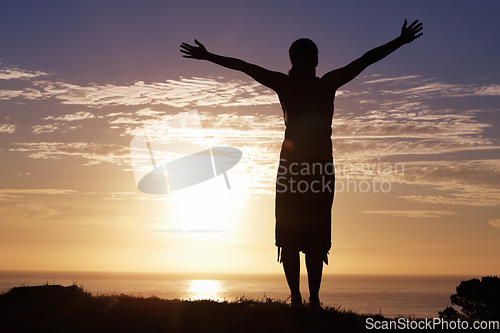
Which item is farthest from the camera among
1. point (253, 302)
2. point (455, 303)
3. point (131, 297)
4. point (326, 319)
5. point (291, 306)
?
point (455, 303)

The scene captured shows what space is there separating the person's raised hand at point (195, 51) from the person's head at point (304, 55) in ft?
5.04

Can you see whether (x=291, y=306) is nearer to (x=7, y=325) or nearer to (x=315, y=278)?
(x=315, y=278)

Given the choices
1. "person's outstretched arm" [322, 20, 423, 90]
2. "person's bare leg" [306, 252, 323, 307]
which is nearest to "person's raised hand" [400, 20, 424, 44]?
"person's outstretched arm" [322, 20, 423, 90]

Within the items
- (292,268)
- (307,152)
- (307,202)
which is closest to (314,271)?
(292,268)

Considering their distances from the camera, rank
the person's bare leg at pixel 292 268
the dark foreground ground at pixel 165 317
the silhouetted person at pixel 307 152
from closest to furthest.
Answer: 1. the dark foreground ground at pixel 165 317
2. the silhouetted person at pixel 307 152
3. the person's bare leg at pixel 292 268

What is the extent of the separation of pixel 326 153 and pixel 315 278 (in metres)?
2.16

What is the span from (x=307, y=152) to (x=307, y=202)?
86cm

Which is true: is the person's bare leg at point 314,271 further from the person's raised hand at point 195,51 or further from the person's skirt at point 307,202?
the person's raised hand at point 195,51

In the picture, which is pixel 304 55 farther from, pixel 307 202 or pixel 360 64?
pixel 307 202

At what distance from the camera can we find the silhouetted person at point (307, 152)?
897cm

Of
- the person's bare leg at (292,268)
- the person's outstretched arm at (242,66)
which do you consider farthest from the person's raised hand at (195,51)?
the person's bare leg at (292,268)

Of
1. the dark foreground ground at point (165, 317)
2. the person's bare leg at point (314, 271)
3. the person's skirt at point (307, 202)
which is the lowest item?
the dark foreground ground at point (165, 317)

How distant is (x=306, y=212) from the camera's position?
29.6 feet

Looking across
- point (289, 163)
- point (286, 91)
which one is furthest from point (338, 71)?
point (289, 163)
